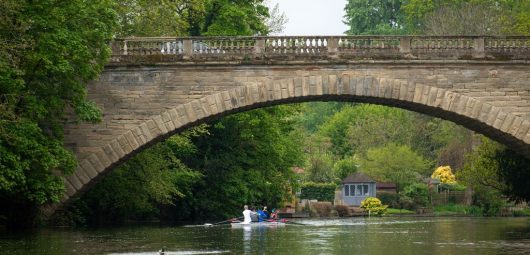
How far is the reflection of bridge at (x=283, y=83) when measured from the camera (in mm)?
34594

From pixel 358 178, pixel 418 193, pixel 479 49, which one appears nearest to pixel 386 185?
pixel 358 178

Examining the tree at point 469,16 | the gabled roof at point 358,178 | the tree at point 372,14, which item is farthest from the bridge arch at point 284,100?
the tree at point 372,14

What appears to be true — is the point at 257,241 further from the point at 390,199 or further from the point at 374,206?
the point at 390,199

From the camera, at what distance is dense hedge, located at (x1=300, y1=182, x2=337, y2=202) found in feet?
262

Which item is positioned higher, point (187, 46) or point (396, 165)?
point (396, 165)

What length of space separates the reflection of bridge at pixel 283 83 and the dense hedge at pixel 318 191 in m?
44.8

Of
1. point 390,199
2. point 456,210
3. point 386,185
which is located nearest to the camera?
point 456,210

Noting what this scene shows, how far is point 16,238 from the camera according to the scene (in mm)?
29875

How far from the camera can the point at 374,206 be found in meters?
70.6

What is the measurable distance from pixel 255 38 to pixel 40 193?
27.5 feet

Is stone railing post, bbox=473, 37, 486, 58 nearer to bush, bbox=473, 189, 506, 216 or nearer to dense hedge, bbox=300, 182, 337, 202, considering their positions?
bush, bbox=473, 189, 506, 216

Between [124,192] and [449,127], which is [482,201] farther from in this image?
[124,192]

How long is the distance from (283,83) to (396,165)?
4524cm

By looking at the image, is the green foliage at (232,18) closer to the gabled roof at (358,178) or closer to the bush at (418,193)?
the bush at (418,193)
